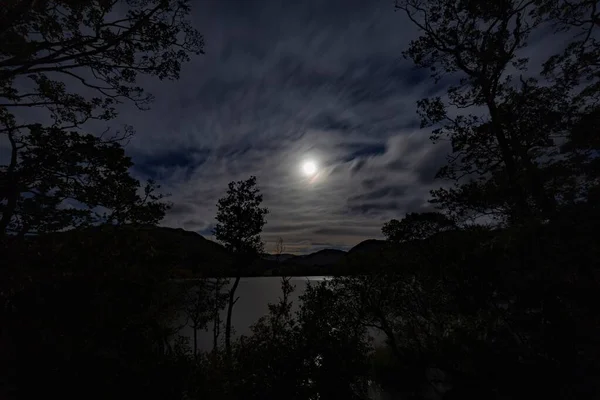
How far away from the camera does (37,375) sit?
25.9 ft

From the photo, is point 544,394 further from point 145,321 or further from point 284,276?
point 145,321

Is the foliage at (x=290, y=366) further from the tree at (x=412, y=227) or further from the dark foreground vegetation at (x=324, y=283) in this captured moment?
the tree at (x=412, y=227)

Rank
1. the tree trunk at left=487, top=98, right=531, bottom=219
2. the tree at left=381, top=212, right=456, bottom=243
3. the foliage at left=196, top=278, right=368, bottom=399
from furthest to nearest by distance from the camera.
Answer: the tree at left=381, top=212, right=456, bottom=243 < the tree trunk at left=487, top=98, right=531, bottom=219 < the foliage at left=196, top=278, right=368, bottom=399

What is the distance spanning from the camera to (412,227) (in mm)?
21562

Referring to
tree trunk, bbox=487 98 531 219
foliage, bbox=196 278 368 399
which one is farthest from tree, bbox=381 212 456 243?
foliage, bbox=196 278 368 399

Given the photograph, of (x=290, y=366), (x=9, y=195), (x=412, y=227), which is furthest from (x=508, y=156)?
(x=9, y=195)

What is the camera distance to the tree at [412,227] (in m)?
20.8

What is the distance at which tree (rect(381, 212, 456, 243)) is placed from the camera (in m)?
20.8

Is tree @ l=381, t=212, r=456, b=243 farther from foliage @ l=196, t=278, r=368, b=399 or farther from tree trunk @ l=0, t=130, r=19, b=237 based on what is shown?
tree trunk @ l=0, t=130, r=19, b=237

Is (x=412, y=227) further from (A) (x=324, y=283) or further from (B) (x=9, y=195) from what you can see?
(B) (x=9, y=195)

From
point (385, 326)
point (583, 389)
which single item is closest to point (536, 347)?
point (583, 389)

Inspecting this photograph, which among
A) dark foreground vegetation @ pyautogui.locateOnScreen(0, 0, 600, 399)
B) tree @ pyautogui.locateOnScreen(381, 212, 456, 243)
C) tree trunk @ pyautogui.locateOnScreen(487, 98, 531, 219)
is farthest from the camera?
tree @ pyautogui.locateOnScreen(381, 212, 456, 243)

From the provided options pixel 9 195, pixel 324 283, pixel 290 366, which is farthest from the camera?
pixel 324 283

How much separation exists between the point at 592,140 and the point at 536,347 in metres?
9.30
